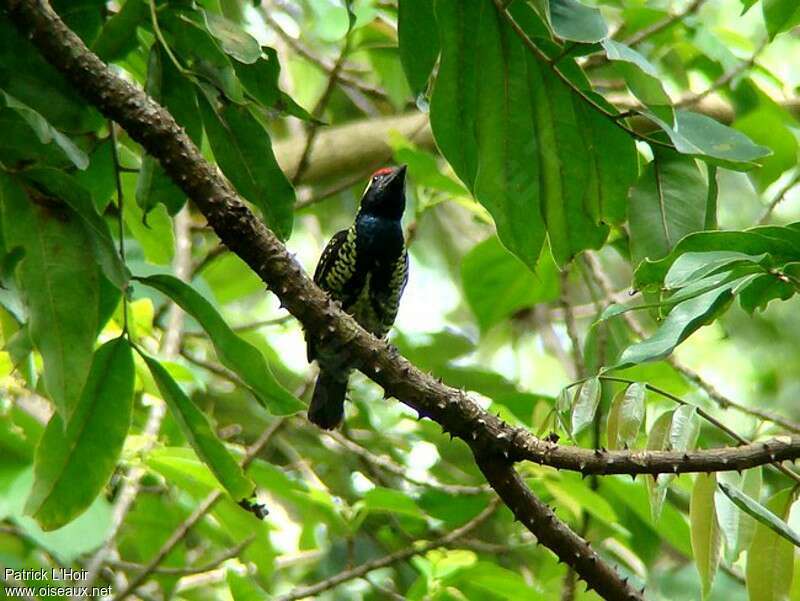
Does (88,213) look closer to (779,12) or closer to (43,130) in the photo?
(43,130)

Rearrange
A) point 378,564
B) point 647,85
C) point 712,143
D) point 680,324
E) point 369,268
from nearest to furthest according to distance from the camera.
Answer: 1. point 680,324
2. point 712,143
3. point 647,85
4. point 378,564
5. point 369,268

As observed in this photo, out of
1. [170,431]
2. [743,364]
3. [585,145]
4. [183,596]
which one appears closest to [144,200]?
[585,145]

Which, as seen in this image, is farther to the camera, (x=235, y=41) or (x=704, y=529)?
(x=235, y=41)

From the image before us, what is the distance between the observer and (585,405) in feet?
6.11

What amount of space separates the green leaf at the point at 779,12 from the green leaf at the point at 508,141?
16.8 inches

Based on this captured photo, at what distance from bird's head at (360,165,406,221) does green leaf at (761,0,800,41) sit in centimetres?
215

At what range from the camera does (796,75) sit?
19.6 ft

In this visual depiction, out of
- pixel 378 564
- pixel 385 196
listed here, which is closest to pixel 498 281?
pixel 385 196

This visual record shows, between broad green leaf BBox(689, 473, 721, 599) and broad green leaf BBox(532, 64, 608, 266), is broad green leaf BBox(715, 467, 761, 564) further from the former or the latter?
broad green leaf BBox(532, 64, 608, 266)

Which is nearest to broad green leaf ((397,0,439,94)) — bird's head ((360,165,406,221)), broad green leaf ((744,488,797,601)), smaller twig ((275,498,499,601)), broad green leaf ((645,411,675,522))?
broad green leaf ((645,411,675,522))

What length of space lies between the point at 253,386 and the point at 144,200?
1.37 feet

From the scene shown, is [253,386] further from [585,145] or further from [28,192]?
[585,145]

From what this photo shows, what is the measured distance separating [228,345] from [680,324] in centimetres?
85

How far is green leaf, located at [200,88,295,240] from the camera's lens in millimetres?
2318
